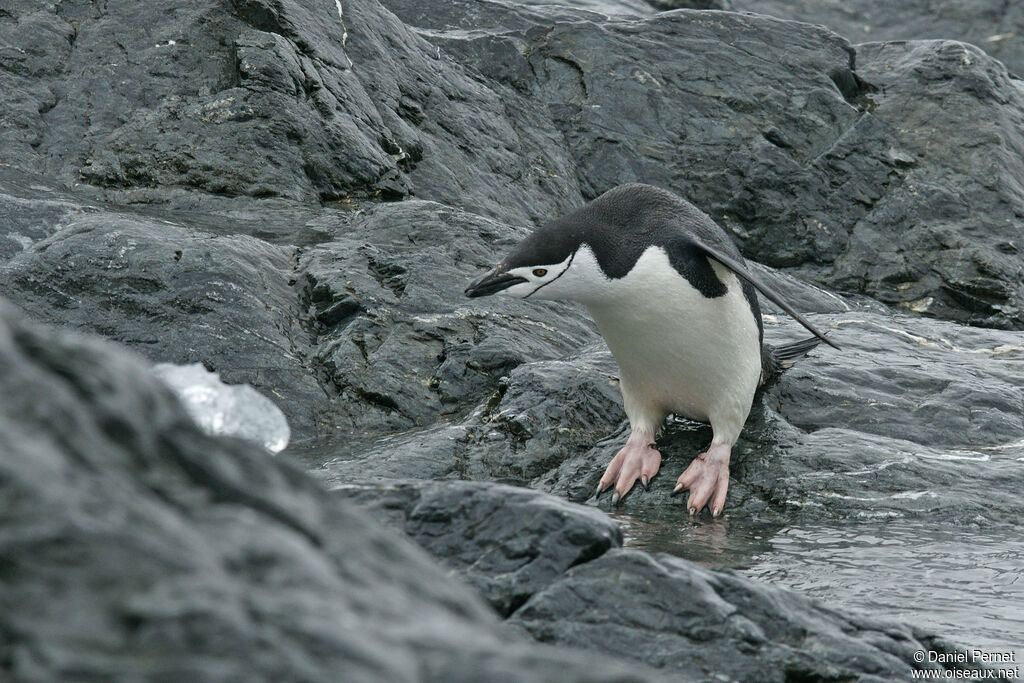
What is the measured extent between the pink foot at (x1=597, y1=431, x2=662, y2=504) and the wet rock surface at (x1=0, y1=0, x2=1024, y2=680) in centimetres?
8

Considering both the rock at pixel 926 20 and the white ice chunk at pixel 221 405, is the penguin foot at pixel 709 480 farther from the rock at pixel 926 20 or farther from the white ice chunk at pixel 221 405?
the rock at pixel 926 20

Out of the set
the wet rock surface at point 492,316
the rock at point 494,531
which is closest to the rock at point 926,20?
the wet rock surface at point 492,316

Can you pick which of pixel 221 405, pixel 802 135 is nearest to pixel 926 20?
pixel 802 135

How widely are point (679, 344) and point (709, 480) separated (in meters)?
0.63

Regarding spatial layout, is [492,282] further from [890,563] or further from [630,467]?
[890,563]

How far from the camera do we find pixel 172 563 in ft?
4.00

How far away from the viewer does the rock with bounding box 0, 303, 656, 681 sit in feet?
3.82

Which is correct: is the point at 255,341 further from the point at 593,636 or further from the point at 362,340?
the point at 593,636

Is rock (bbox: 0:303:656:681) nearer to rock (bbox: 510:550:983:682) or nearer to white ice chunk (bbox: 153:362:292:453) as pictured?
white ice chunk (bbox: 153:362:292:453)

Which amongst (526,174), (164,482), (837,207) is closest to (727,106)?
(837,207)

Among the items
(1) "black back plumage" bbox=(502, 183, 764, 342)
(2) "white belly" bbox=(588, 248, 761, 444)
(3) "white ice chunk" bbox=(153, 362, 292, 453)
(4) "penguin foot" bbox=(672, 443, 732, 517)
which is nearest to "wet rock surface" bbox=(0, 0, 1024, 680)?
(4) "penguin foot" bbox=(672, 443, 732, 517)

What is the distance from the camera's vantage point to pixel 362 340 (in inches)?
249

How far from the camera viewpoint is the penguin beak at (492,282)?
5.22 metres

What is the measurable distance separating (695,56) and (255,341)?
6444 millimetres
